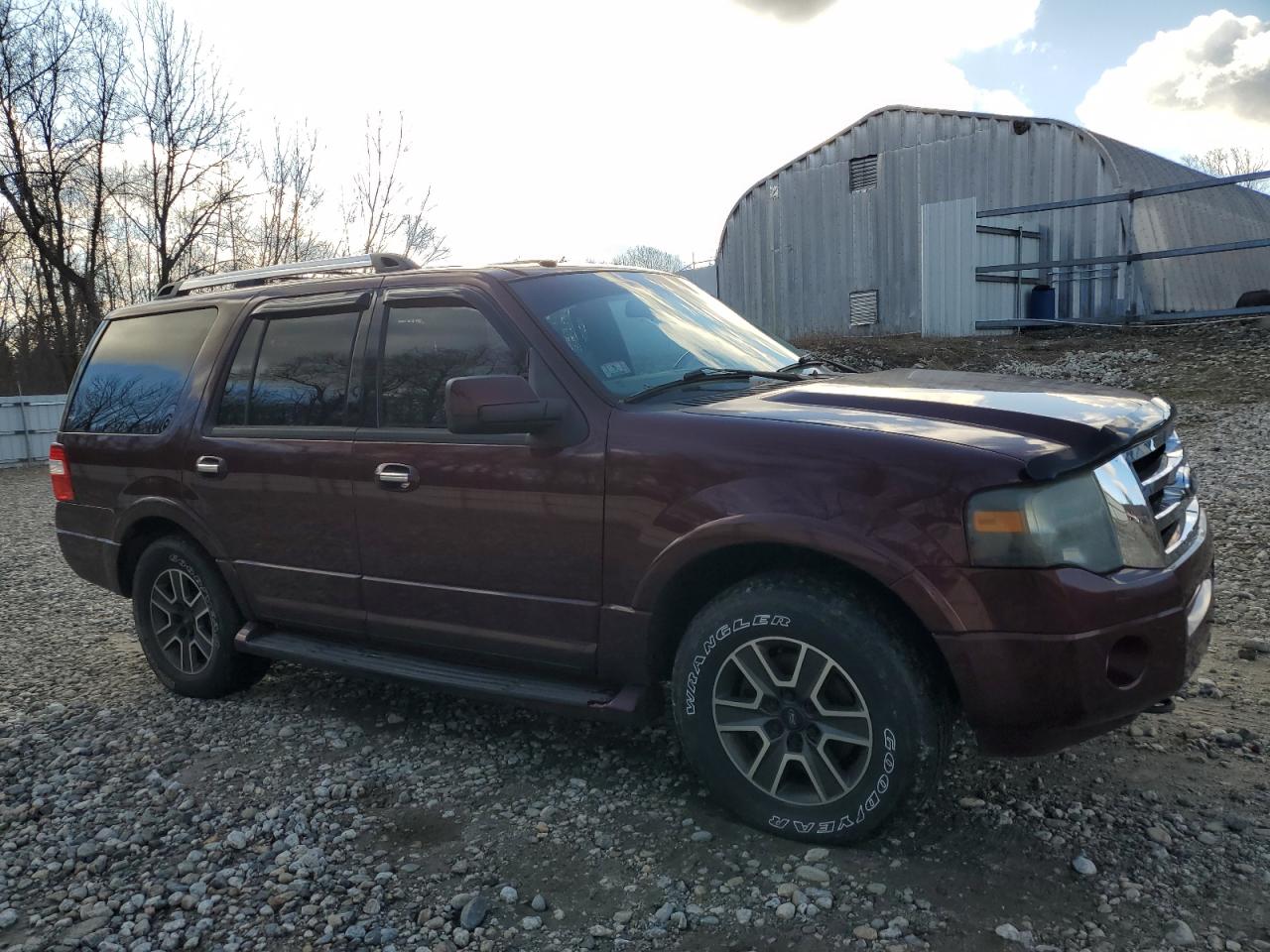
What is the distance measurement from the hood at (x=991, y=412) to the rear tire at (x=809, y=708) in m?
0.55

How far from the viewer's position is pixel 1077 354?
43.7 ft

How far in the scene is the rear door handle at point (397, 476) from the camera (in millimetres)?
3809

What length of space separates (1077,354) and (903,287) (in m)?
5.52

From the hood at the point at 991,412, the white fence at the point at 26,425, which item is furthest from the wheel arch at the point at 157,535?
the white fence at the point at 26,425

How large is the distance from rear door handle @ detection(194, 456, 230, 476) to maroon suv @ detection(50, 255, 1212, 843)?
0.04 ft

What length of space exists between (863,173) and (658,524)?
702 inches

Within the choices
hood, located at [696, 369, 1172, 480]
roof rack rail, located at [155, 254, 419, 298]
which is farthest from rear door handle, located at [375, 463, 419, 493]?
hood, located at [696, 369, 1172, 480]

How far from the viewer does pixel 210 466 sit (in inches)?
177

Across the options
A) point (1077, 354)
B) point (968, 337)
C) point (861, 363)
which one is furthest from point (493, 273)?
point (968, 337)

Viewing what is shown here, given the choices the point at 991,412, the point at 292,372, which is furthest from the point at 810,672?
the point at 292,372

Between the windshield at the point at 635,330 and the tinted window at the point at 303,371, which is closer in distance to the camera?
the windshield at the point at 635,330

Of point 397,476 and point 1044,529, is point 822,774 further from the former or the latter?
point 397,476

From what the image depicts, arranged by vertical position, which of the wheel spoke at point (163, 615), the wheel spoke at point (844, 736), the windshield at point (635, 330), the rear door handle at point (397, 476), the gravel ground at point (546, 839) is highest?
the windshield at point (635, 330)

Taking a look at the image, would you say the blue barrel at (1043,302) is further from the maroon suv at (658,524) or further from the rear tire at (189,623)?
the rear tire at (189,623)
